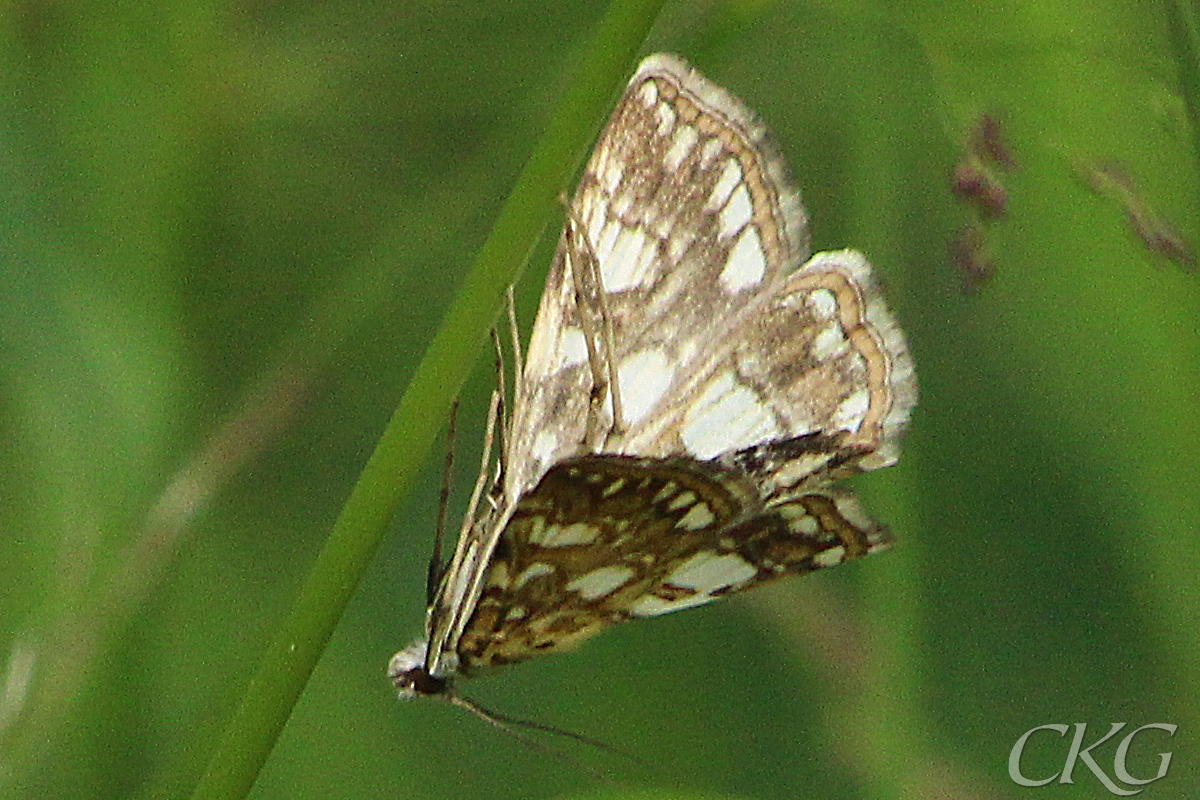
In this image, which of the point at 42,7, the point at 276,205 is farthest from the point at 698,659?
the point at 42,7

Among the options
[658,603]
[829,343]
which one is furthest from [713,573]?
[829,343]

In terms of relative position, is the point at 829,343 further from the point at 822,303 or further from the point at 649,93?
the point at 649,93

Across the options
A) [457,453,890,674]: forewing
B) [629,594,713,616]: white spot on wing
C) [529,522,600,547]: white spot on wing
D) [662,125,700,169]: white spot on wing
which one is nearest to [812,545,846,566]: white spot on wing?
[457,453,890,674]: forewing

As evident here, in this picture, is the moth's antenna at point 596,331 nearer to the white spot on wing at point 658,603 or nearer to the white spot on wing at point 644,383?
the white spot on wing at point 644,383

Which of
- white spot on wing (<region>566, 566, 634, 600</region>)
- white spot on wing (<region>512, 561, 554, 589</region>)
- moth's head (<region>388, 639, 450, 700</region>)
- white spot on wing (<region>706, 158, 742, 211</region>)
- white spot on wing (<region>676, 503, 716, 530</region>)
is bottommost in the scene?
moth's head (<region>388, 639, 450, 700</region>)

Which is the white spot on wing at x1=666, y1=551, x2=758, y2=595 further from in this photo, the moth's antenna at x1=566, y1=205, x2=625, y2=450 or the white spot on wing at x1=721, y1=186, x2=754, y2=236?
Result: the white spot on wing at x1=721, y1=186, x2=754, y2=236

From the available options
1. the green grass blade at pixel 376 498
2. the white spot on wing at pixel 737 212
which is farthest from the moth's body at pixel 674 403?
the green grass blade at pixel 376 498
